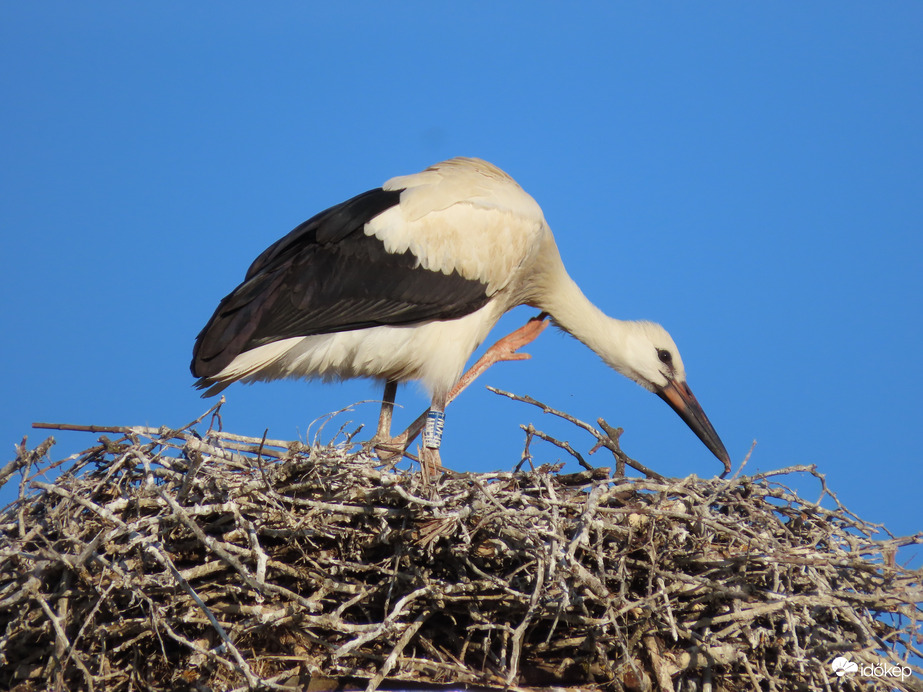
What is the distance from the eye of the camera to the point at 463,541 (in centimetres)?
347

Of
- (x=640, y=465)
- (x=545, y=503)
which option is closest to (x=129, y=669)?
A: (x=545, y=503)

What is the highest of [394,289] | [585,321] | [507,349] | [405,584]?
[585,321]

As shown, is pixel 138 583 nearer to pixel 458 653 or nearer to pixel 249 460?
pixel 249 460

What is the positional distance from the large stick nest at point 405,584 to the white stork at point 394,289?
2.79 feet

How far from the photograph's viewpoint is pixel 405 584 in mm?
3480

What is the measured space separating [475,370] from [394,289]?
817 mm

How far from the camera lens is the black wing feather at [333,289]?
4.43 meters

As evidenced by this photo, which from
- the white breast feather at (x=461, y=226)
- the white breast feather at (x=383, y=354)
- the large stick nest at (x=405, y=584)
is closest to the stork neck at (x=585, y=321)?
the white breast feather at (x=461, y=226)

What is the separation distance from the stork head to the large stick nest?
5.41 ft

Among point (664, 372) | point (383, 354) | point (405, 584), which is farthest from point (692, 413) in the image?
point (405, 584)

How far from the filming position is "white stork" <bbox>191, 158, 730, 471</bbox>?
4.47 meters

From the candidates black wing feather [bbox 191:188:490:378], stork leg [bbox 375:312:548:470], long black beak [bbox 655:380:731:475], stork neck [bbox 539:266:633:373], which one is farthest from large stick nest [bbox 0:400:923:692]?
stork neck [bbox 539:266:633:373]

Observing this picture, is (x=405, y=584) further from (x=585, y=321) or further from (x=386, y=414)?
(x=585, y=321)

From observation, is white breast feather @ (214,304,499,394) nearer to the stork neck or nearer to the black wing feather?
the black wing feather
